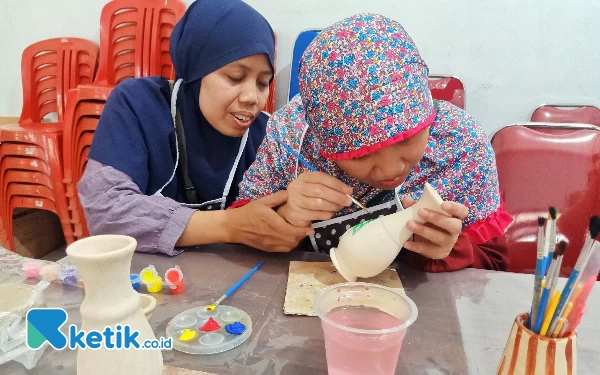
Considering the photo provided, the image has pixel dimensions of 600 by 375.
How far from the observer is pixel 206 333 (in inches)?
26.1

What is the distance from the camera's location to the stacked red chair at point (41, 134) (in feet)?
7.22

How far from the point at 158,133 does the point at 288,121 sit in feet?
1.31

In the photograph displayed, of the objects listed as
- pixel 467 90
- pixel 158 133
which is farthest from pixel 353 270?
pixel 467 90

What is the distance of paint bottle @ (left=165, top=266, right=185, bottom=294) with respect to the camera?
2.63ft

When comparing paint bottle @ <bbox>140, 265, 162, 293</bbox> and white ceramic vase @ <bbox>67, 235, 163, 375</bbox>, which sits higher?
white ceramic vase @ <bbox>67, 235, 163, 375</bbox>

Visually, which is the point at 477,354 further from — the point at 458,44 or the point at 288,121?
the point at 458,44

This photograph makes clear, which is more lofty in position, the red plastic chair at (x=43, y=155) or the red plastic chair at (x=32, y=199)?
the red plastic chair at (x=43, y=155)

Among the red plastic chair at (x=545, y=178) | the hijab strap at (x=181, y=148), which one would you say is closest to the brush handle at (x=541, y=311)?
the red plastic chair at (x=545, y=178)

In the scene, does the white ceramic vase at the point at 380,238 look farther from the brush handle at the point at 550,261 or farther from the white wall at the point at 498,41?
the white wall at the point at 498,41

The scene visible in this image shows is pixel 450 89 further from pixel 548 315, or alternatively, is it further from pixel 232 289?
pixel 548 315

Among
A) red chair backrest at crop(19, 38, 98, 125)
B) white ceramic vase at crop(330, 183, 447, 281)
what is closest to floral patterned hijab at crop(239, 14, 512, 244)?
white ceramic vase at crop(330, 183, 447, 281)

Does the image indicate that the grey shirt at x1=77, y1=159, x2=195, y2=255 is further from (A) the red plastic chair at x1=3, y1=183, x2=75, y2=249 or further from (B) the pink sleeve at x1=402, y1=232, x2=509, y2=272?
(A) the red plastic chair at x1=3, y1=183, x2=75, y2=249

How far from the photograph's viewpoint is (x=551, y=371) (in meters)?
0.46

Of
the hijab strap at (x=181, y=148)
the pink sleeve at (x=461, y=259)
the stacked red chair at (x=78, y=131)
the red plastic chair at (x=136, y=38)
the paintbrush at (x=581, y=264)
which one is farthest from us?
the red plastic chair at (x=136, y=38)
